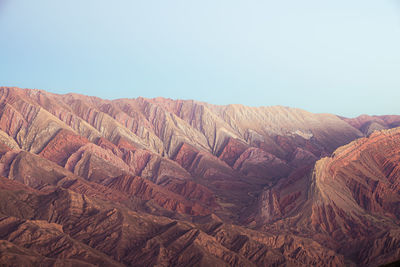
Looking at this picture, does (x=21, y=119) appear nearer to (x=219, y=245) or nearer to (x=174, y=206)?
(x=174, y=206)

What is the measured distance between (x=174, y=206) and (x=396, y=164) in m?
57.5

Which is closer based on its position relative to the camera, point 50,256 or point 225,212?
point 50,256

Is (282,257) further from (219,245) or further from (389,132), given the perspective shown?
(389,132)

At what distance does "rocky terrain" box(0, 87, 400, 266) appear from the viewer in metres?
74.1

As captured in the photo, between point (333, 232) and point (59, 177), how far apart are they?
7155cm

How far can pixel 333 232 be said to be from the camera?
9694 centimetres

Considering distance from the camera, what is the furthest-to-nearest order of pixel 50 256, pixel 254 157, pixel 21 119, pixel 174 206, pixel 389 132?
1. pixel 254 157
2. pixel 21 119
3. pixel 389 132
4. pixel 174 206
5. pixel 50 256

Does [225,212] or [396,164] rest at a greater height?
[396,164]

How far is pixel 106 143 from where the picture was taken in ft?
569

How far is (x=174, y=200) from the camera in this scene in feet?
413

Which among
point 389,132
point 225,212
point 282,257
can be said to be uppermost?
point 389,132

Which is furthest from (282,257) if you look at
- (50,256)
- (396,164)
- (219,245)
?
(396,164)

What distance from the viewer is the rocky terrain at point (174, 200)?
2916 inches

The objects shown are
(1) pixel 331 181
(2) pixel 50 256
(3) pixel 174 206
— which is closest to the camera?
(2) pixel 50 256
